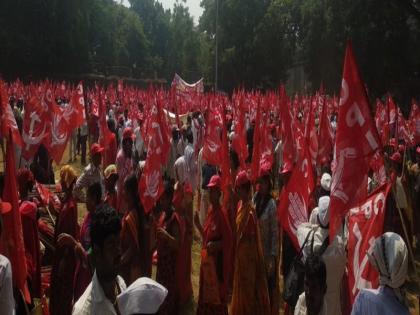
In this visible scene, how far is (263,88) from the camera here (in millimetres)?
43438

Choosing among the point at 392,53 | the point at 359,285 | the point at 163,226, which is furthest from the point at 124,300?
the point at 392,53

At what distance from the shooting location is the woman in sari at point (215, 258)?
15.9 feet

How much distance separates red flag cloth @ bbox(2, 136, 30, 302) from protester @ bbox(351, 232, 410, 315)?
1.89 metres

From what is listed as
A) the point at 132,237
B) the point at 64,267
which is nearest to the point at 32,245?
the point at 64,267

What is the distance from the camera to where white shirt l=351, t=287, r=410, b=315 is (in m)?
2.70

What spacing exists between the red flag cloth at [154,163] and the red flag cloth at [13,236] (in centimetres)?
187

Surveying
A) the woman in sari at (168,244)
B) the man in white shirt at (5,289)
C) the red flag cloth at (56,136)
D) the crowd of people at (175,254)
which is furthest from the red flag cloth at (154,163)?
the man in white shirt at (5,289)

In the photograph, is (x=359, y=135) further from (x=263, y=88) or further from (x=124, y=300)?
(x=263, y=88)

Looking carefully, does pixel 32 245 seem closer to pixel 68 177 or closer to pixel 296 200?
pixel 68 177

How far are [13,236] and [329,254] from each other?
208cm

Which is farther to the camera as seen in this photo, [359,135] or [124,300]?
[359,135]

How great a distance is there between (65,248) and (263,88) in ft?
131

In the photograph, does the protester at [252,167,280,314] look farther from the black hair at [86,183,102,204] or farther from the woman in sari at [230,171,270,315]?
the black hair at [86,183,102,204]

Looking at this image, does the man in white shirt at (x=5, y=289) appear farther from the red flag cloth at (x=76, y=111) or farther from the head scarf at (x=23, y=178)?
the red flag cloth at (x=76, y=111)
